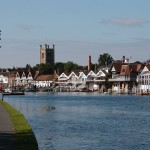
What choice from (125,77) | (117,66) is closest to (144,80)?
(125,77)

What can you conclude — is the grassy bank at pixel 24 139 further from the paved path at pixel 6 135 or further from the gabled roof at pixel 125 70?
the gabled roof at pixel 125 70

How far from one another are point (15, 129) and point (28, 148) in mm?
7694

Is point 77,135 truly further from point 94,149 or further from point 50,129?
point 94,149

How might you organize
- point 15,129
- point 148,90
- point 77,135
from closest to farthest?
point 15,129 < point 77,135 < point 148,90

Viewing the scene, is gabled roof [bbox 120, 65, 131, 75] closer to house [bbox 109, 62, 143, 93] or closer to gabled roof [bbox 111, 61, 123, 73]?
house [bbox 109, 62, 143, 93]

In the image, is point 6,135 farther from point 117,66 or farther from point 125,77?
point 117,66

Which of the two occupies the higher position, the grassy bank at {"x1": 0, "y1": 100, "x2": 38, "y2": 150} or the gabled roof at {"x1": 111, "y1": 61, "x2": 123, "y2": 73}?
the gabled roof at {"x1": 111, "y1": 61, "x2": 123, "y2": 73}

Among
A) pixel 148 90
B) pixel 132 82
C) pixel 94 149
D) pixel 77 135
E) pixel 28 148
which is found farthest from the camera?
pixel 132 82

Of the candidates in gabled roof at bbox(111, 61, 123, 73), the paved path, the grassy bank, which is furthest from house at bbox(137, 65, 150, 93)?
the grassy bank

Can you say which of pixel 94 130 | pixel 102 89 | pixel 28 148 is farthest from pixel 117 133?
Result: pixel 102 89

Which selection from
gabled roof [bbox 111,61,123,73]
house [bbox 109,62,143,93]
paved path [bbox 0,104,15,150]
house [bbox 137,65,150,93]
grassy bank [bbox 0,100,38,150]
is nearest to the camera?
grassy bank [bbox 0,100,38,150]

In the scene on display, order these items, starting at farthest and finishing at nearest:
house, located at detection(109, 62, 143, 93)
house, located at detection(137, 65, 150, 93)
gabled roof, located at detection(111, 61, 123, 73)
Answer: gabled roof, located at detection(111, 61, 123, 73)
house, located at detection(109, 62, 143, 93)
house, located at detection(137, 65, 150, 93)

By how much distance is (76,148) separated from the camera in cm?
2838

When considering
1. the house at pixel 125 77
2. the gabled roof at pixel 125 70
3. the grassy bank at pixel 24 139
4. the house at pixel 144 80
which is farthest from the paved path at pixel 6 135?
the gabled roof at pixel 125 70
